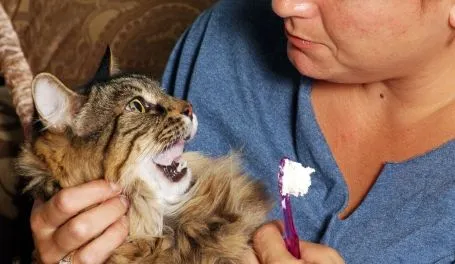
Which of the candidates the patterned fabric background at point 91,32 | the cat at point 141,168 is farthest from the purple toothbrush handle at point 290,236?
the patterned fabric background at point 91,32

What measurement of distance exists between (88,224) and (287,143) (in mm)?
527

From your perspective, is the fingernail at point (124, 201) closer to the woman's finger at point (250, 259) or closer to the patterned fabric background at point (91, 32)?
the woman's finger at point (250, 259)

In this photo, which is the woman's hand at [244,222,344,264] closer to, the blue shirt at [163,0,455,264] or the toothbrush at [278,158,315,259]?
the toothbrush at [278,158,315,259]

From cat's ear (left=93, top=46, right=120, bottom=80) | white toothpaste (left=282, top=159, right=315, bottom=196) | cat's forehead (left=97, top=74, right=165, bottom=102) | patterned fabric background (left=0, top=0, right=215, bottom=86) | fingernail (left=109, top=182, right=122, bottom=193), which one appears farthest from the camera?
patterned fabric background (left=0, top=0, right=215, bottom=86)

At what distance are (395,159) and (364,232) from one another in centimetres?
17

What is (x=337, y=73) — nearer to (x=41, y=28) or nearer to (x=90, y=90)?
(x=90, y=90)

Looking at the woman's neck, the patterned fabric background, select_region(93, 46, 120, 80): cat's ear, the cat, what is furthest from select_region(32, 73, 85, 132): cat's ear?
the patterned fabric background

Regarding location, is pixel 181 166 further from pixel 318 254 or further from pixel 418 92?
pixel 418 92

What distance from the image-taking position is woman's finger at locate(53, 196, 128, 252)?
113 centimetres

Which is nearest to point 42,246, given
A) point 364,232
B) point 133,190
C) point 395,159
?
point 133,190

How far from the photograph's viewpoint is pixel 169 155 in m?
1.24

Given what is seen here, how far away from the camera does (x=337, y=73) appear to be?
1279 mm

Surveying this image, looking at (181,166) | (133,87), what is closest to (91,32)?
(133,87)

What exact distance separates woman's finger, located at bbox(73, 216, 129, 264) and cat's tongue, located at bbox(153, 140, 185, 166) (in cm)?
14
